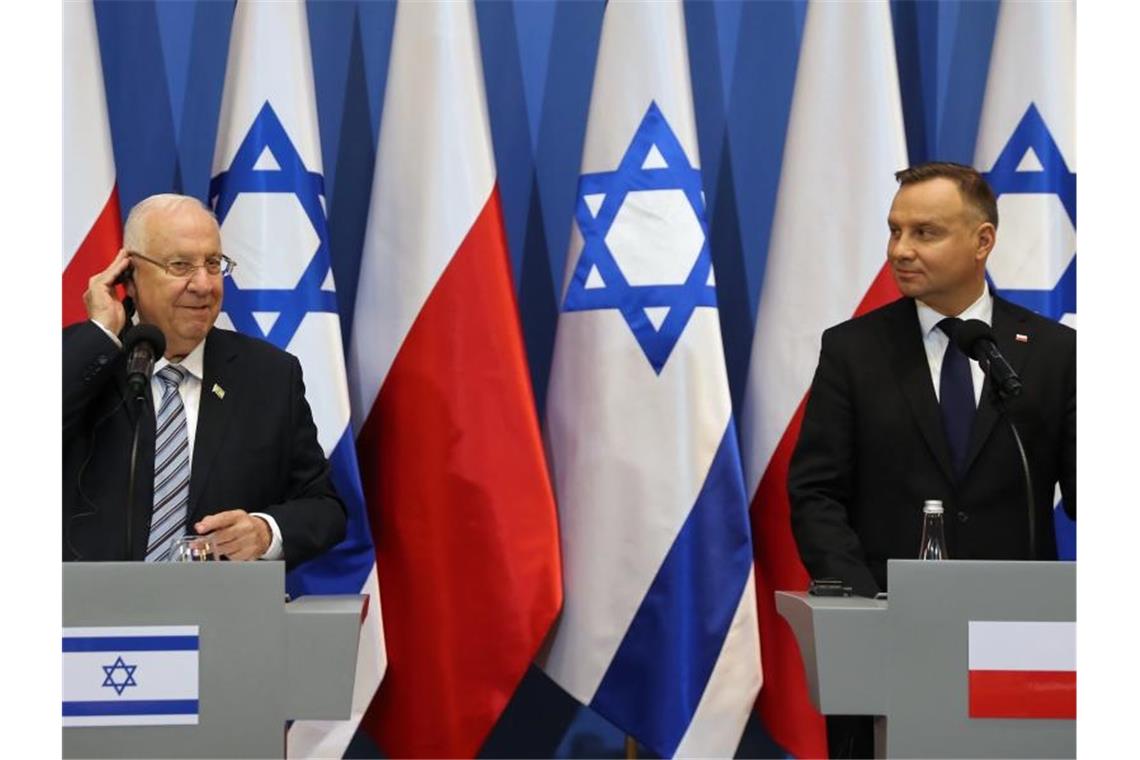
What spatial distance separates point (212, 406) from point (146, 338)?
0.57 m

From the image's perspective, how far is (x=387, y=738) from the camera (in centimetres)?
385

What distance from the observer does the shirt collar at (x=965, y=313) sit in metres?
3.31

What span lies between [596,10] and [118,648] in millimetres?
2776

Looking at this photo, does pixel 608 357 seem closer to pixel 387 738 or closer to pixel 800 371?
pixel 800 371

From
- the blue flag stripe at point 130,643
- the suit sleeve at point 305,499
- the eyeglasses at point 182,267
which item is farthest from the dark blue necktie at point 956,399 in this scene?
the blue flag stripe at point 130,643

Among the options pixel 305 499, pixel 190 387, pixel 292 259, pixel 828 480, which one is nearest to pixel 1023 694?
pixel 828 480

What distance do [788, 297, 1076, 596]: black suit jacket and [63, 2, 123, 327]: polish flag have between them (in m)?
1.86

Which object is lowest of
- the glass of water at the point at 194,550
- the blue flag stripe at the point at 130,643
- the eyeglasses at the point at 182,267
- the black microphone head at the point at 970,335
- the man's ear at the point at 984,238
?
the blue flag stripe at the point at 130,643

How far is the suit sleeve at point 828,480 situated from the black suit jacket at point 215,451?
98cm

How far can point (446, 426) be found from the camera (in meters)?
3.83

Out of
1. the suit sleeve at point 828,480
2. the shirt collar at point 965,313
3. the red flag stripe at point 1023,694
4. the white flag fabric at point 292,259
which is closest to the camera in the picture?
the red flag stripe at point 1023,694

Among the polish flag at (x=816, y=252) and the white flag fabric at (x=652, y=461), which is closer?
the white flag fabric at (x=652, y=461)

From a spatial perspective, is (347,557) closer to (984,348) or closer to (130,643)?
(130,643)

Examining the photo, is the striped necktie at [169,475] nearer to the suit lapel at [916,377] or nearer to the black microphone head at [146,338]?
the black microphone head at [146,338]
